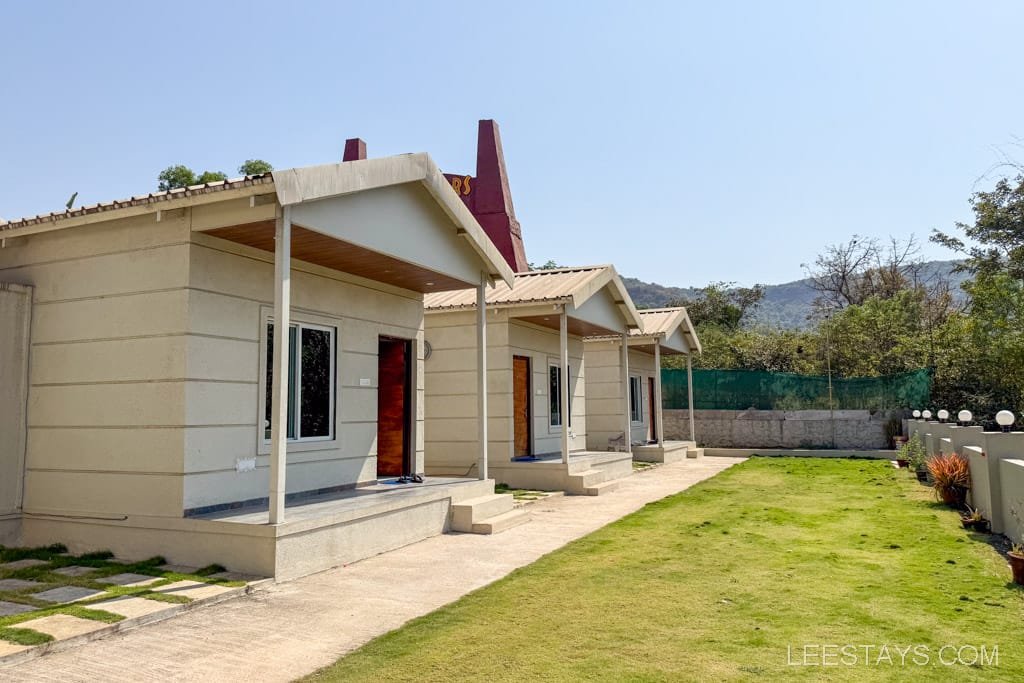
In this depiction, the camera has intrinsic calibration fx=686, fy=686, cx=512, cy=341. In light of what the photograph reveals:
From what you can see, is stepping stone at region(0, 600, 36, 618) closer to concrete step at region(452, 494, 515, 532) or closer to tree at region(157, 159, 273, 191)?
concrete step at region(452, 494, 515, 532)

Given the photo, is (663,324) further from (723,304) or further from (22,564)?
(723,304)

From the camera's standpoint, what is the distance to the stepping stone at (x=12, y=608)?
4.32 metres

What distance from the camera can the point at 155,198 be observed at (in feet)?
18.7

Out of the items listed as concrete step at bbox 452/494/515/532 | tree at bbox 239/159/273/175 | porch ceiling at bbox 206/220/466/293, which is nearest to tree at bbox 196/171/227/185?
tree at bbox 239/159/273/175

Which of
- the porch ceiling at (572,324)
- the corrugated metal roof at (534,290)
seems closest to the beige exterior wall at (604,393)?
the porch ceiling at (572,324)

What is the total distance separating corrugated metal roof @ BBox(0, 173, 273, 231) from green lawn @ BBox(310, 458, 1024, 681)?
11.7 feet

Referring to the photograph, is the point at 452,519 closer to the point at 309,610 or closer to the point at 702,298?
the point at 309,610

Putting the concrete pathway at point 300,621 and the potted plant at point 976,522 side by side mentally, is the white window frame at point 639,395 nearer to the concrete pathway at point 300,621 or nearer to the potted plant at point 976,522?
the potted plant at point 976,522

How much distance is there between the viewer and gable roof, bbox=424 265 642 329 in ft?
36.5

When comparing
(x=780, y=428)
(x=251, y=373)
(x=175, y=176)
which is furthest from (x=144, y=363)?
(x=175, y=176)

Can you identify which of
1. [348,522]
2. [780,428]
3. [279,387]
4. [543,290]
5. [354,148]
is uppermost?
[354,148]

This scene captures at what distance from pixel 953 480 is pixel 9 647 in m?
9.93

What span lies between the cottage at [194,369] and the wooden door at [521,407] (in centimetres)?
491

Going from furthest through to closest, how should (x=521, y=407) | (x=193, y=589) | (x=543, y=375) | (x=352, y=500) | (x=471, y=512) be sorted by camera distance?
1. (x=543, y=375)
2. (x=521, y=407)
3. (x=471, y=512)
4. (x=352, y=500)
5. (x=193, y=589)
